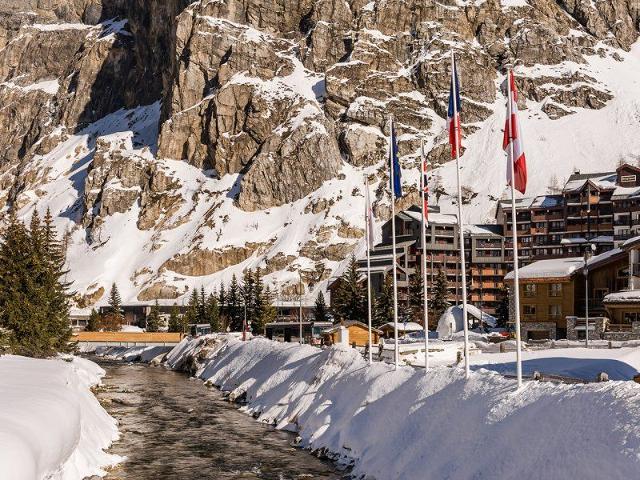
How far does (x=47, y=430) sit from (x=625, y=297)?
162 ft

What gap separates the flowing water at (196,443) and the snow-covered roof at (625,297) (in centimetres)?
3246

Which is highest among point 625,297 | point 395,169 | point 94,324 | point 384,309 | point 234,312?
point 395,169

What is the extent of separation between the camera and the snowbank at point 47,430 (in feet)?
63.4

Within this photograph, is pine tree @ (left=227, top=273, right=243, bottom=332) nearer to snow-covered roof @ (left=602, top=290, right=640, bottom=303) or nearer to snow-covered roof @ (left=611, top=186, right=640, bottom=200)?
snow-covered roof @ (left=611, top=186, right=640, bottom=200)

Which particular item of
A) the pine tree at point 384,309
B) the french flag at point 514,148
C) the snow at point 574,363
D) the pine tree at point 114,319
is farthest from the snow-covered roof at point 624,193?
the french flag at point 514,148

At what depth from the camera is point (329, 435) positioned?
35.2 m

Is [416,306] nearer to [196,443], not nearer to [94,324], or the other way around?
[94,324]

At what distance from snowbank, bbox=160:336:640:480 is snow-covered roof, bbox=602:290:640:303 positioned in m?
28.1

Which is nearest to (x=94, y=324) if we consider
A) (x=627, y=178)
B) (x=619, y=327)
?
(x=627, y=178)

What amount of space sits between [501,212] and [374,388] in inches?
5062

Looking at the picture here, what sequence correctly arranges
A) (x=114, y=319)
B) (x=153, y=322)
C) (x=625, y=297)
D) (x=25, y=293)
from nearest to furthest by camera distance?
(x=25, y=293), (x=625, y=297), (x=153, y=322), (x=114, y=319)

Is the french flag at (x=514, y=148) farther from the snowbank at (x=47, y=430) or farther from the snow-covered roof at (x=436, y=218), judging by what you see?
the snow-covered roof at (x=436, y=218)

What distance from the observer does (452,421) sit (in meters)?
25.6

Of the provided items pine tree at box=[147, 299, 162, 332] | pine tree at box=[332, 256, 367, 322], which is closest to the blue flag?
pine tree at box=[332, 256, 367, 322]
